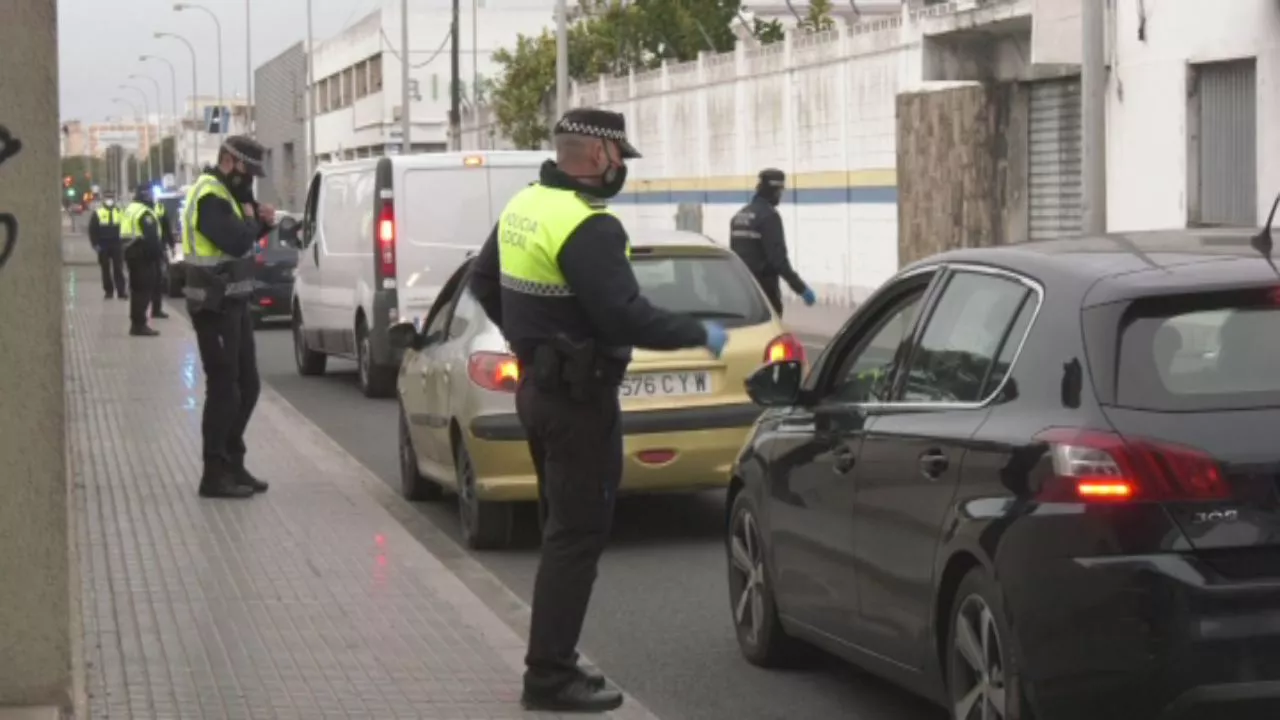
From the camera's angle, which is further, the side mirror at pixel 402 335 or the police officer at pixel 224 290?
the police officer at pixel 224 290

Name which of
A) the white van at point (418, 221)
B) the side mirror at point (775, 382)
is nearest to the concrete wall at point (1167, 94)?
the white van at point (418, 221)

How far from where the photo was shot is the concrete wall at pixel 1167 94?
2405cm

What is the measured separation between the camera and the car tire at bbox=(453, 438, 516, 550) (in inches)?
434

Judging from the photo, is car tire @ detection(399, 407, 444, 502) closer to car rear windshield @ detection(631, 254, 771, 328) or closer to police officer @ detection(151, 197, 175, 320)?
car rear windshield @ detection(631, 254, 771, 328)

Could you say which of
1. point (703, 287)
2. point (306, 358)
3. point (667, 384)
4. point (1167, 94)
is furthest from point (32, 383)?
point (1167, 94)

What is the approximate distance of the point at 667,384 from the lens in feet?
35.8

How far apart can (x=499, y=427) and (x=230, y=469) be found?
2504 millimetres

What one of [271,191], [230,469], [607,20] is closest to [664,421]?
[230,469]

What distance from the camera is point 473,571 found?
34.6 ft

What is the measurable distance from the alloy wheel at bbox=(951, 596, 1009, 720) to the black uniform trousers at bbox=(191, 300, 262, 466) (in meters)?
7.07

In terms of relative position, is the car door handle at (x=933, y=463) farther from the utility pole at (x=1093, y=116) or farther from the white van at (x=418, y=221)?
the utility pole at (x=1093, y=116)

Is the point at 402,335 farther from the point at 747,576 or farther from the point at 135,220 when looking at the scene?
the point at 135,220

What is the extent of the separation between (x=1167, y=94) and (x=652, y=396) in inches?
665

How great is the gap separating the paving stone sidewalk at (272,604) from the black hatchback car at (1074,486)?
1.22 meters
